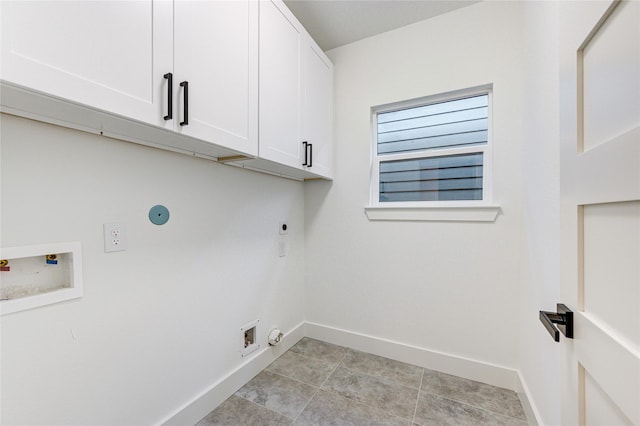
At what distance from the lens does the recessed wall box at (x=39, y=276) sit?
85cm

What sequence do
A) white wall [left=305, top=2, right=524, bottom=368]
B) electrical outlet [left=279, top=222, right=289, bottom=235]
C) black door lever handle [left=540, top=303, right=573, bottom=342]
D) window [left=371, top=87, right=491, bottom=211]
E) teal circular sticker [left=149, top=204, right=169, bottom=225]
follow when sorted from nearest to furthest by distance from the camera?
black door lever handle [left=540, top=303, right=573, bottom=342]
teal circular sticker [left=149, top=204, right=169, bottom=225]
white wall [left=305, top=2, right=524, bottom=368]
window [left=371, top=87, right=491, bottom=211]
electrical outlet [left=279, top=222, right=289, bottom=235]

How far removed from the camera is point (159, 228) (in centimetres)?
126

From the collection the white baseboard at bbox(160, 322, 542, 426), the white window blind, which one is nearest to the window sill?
the white window blind

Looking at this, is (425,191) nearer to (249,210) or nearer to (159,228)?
(249,210)

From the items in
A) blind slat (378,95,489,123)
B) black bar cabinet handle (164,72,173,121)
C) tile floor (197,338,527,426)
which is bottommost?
tile floor (197,338,527,426)

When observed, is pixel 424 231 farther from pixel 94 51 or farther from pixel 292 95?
pixel 94 51

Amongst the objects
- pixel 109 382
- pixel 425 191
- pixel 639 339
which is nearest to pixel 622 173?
pixel 639 339

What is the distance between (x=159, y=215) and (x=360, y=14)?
193 cm

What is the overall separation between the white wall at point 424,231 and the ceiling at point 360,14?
7 cm

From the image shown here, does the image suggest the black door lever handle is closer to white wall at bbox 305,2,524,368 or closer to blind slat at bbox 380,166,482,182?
white wall at bbox 305,2,524,368

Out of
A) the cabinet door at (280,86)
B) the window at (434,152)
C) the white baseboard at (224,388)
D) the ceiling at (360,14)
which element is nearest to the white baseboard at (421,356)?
the white baseboard at (224,388)

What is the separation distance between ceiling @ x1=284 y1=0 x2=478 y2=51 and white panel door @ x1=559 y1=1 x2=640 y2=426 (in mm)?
1458

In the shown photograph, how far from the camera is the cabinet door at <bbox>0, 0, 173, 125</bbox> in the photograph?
0.65m

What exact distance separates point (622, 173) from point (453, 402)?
1700 mm
